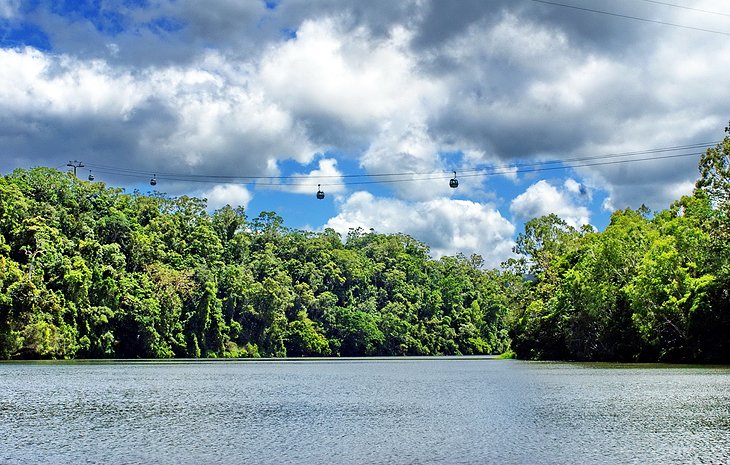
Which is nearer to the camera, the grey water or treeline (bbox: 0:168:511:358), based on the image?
the grey water

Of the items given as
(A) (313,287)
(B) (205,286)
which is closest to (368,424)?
(B) (205,286)

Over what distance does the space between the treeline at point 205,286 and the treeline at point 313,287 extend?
0.22 m

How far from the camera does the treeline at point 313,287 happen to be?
63250 millimetres

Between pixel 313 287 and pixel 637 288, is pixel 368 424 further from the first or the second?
pixel 313 287

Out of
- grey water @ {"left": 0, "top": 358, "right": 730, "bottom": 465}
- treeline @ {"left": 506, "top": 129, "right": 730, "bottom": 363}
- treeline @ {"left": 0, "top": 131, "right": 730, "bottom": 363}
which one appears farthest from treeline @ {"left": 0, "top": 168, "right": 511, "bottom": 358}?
grey water @ {"left": 0, "top": 358, "right": 730, "bottom": 465}

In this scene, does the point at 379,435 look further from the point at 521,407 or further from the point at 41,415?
the point at 41,415

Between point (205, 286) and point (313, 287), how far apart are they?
33.2 metres

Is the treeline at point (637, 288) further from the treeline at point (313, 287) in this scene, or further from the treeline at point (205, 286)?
the treeline at point (205, 286)

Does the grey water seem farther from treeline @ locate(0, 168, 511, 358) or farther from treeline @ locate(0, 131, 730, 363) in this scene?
treeline @ locate(0, 168, 511, 358)

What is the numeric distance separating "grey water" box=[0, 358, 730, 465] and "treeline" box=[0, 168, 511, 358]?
41608mm

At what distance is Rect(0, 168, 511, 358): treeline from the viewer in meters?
78.4

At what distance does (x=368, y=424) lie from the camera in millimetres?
24047

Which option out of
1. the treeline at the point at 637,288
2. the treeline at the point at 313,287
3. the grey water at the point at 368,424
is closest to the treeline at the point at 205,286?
the treeline at the point at 313,287

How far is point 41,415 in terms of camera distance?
84.0 ft
